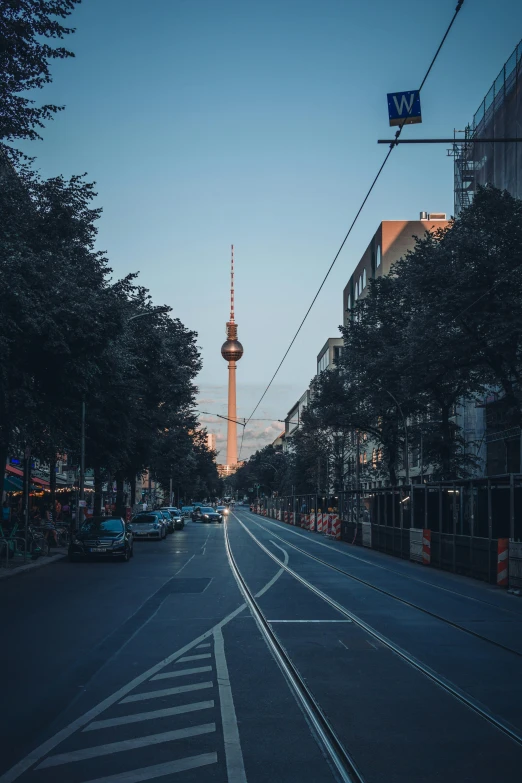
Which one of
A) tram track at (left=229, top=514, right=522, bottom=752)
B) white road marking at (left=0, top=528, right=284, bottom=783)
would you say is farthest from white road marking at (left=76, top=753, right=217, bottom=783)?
tram track at (left=229, top=514, right=522, bottom=752)

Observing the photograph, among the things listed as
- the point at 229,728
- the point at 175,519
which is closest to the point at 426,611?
the point at 229,728

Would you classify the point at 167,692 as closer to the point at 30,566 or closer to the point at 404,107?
the point at 404,107

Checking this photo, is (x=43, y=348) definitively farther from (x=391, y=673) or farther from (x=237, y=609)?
(x=391, y=673)

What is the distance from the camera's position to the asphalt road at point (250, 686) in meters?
6.12

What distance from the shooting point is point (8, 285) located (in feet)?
58.0

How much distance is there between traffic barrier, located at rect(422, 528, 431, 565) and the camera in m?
29.0

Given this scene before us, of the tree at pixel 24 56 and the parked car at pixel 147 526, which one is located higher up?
the tree at pixel 24 56

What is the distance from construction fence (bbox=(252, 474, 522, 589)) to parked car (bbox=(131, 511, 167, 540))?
1085 cm

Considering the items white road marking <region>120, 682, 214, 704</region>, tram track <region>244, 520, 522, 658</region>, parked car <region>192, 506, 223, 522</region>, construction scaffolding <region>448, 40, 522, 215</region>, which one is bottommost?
tram track <region>244, 520, 522, 658</region>

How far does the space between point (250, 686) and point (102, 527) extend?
71.8ft

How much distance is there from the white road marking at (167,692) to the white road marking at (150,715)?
0.48 m

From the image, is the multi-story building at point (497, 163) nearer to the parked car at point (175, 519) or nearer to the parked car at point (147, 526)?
the parked car at point (147, 526)

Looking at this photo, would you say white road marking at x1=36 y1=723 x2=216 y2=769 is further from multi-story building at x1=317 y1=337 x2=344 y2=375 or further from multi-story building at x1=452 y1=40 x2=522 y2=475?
multi-story building at x1=317 y1=337 x2=344 y2=375

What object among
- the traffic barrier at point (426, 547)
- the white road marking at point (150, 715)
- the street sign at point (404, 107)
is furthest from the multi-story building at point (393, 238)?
the white road marking at point (150, 715)
